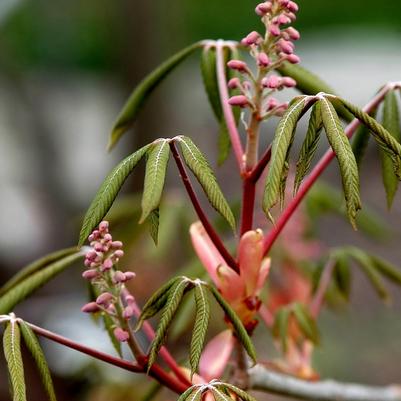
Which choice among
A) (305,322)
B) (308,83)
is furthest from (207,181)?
(305,322)

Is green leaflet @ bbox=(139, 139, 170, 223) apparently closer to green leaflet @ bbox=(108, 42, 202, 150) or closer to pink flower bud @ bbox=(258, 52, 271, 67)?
pink flower bud @ bbox=(258, 52, 271, 67)

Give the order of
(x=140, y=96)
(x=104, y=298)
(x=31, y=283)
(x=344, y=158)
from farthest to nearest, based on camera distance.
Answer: (x=140, y=96) → (x=31, y=283) → (x=104, y=298) → (x=344, y=158)

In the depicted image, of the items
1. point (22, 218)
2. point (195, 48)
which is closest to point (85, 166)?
point (22, 218)

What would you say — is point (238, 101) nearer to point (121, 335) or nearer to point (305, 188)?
point (305, 188)

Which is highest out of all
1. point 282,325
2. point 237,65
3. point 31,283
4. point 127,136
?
point 237,65

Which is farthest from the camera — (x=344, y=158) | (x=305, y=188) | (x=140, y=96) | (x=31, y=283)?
(x=140, y=96)

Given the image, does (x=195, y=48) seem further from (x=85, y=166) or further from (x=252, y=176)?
(x=85, y=166)

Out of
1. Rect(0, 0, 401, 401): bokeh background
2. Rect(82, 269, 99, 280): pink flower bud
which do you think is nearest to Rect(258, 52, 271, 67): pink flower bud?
Rect(82, 269, 99, 280): pink flower bud

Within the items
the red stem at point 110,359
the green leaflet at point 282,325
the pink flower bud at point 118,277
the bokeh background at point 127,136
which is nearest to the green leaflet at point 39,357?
the red stem at point 110,359
